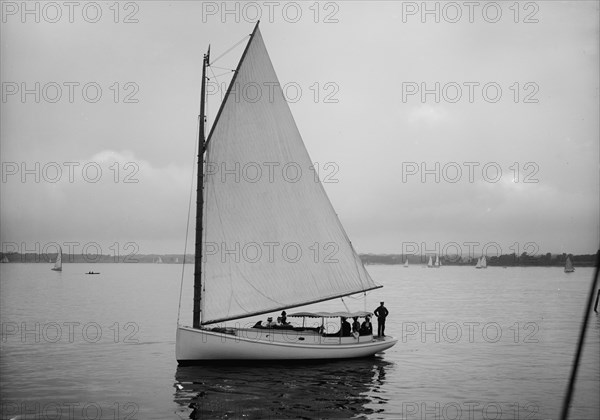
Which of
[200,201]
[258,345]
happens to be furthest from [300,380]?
[200,201]

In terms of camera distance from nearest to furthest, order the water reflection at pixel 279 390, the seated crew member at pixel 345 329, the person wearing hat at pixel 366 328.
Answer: the water reflection at pixel 279 390 → the seated crew member at pixel 345 329 → the person wearing hat at pixel 366 328

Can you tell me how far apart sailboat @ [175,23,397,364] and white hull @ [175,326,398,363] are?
5 centimetres

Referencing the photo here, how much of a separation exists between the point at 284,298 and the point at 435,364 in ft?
34.1

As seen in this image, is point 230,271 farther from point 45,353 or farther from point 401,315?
point 401,315

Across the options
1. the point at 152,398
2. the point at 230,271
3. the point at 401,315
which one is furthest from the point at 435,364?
the point at 401,315

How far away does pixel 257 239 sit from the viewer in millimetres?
29891

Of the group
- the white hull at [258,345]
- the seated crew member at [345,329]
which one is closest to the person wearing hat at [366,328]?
the seated crew member at [345,329]

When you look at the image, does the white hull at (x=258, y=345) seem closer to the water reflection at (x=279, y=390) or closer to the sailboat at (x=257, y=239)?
the sailboat at (x=257, y=239)

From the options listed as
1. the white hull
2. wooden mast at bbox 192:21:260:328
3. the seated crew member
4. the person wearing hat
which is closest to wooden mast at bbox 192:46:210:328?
wooden mast at bbox 192:21:260:328

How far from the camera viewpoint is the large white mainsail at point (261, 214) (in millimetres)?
29234

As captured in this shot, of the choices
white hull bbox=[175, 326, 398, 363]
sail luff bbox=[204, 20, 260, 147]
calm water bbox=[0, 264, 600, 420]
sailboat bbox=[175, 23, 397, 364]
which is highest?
sail luff bbox=[204, 20, 260, 147]

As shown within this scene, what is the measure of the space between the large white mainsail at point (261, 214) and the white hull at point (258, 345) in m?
1.02

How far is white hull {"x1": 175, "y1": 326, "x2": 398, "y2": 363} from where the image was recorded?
28484 mm

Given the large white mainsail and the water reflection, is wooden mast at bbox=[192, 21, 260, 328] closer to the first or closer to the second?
the large white mainsail
